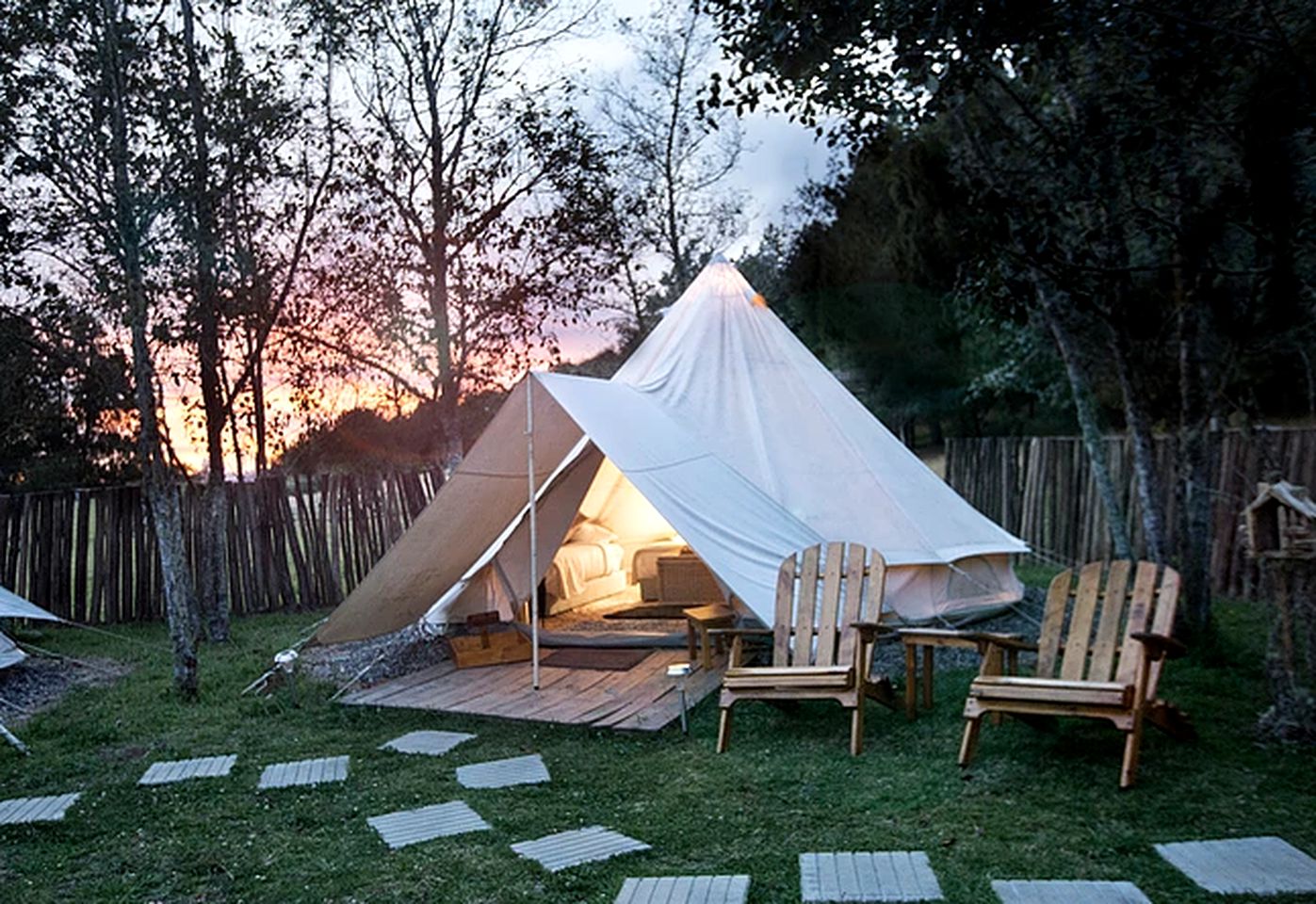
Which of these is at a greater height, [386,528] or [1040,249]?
[1040,249]

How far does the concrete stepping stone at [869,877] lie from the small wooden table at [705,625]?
9.31 ft

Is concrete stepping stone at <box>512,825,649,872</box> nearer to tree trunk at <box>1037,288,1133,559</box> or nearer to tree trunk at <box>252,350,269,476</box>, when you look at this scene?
tree trunk at <box>1037,288,1133,559</box>

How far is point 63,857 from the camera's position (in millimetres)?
3898

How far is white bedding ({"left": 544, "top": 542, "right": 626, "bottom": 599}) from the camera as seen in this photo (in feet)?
27.9

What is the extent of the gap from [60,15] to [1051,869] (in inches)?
296

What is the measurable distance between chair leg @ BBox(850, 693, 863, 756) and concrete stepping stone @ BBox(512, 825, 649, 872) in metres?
1.33

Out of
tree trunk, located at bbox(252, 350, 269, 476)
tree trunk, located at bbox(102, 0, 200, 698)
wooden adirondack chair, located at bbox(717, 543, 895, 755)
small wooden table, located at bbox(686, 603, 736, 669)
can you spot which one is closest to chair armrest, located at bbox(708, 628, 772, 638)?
wooden adirondack chair, located at bbox(717, 543, 895, 755)

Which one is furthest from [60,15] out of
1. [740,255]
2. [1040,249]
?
[740,255]

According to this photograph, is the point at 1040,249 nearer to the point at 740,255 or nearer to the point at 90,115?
the point at 90,115

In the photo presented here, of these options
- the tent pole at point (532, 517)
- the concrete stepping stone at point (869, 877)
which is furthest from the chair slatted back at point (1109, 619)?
the tent pole at point (532, 517)

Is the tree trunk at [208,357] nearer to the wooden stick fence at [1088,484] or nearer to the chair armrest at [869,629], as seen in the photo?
the chair armrest at [869,629]

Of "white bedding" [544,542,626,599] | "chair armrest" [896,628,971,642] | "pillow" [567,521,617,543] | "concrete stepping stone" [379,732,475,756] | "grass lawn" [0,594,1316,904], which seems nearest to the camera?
"grass lawn" [0,594,1316,904]

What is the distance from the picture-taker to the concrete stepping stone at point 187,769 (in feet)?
15.9

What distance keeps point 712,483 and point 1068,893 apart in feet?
13.1
